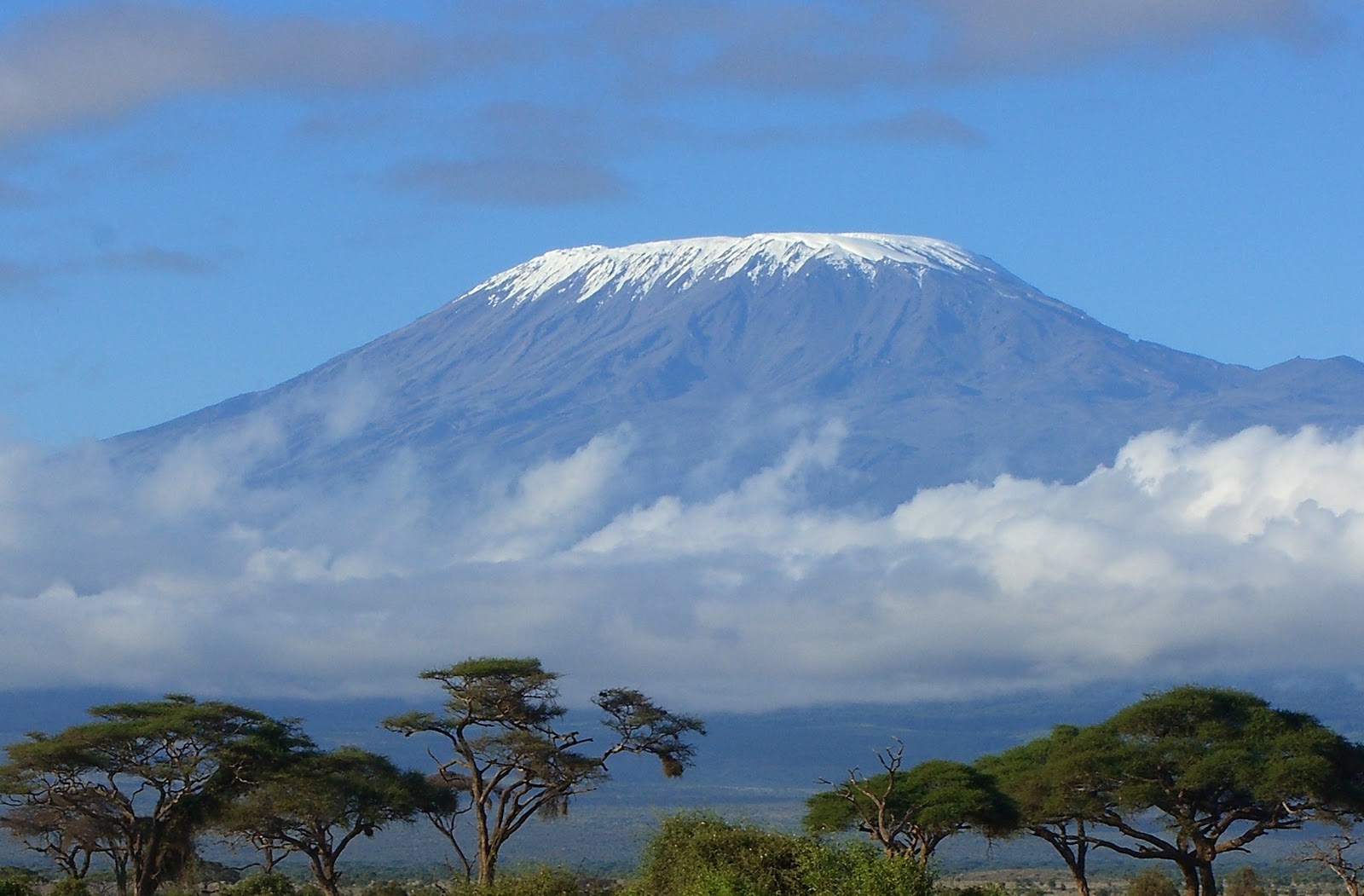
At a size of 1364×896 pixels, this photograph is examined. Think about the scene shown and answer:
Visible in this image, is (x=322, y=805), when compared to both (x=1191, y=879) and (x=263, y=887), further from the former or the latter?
(x=1191, y=879)

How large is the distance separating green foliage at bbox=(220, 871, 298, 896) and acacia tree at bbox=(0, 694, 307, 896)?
2.50 m

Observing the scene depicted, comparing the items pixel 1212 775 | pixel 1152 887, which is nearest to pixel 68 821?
pixel 1212 775

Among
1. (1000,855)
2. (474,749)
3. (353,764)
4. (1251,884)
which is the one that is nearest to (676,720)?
(474,749)

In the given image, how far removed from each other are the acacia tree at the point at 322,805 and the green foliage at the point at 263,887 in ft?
3.41

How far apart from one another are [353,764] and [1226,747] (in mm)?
27556

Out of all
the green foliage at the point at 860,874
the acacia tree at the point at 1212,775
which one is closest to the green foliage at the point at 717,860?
the green foliage at the point at 860,874

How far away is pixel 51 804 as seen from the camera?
198 ft

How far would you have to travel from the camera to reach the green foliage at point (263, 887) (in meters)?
56.3

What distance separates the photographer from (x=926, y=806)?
59094 millimetres

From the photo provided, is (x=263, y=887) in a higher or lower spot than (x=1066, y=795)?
lower

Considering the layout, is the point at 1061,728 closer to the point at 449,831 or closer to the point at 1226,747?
the point at 1226,747

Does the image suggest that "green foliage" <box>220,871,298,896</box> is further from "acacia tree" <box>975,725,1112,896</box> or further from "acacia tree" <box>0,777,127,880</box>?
"acacia tree" <box>975,725,1112,896</box>

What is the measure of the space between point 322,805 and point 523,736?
6.35m

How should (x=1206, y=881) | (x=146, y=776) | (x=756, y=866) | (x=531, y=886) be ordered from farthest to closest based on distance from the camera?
(x=146, y=776) < (x=1206, y=881) < (x=531, y=886) < (x=756, y=866)
